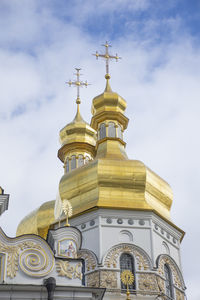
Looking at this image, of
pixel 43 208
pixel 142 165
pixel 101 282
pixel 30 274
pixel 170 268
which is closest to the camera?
pixel 30 274

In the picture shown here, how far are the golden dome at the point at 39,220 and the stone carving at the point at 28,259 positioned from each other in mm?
11713

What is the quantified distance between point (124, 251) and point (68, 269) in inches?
306

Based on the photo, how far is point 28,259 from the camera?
15641 millimetres

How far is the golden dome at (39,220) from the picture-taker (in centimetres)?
2780

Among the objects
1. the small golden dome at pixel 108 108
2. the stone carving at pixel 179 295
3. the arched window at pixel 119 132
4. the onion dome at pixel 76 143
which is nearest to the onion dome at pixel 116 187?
the arched window at pixel 119 132

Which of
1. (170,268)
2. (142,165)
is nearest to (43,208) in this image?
(142,165)

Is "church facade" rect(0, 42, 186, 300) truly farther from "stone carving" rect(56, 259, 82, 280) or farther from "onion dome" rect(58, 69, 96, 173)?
"onion dome" rect(58, 69, 96, 173)

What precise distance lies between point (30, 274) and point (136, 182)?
10.3 meters

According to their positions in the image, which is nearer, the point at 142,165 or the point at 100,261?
the point at 100,261

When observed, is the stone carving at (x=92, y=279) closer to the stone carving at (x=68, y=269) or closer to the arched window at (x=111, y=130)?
the stone carving at (x=68, y=269)

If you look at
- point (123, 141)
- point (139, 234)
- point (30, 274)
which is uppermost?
point (123, 141)

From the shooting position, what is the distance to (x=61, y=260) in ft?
51.6

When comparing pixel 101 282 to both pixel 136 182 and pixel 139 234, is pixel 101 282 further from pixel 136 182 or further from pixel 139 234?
pixel 136 182

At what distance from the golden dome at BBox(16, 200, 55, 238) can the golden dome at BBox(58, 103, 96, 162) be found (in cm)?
571
